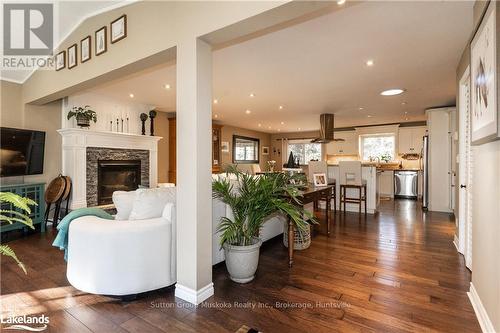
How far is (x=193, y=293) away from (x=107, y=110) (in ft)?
15.3

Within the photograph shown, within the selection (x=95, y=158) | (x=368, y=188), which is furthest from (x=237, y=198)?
(x=368, y=188)

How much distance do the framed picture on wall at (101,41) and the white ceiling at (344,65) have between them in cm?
83

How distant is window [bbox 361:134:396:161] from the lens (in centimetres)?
867

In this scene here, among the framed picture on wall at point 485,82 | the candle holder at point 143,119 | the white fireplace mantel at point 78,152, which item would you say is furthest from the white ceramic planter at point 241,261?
the candle holder at point 143,119

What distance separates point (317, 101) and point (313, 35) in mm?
2922

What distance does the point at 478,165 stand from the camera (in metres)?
2.11

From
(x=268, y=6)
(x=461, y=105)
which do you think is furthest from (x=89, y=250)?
(x=461, y=105)

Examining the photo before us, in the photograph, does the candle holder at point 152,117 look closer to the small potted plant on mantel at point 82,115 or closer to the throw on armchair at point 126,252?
the small potted plant on mantel at point 82,115

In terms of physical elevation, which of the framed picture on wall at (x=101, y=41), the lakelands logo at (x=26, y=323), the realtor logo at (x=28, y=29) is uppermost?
the realtor logo at (x=28, y=29)

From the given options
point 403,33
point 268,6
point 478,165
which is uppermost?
point 403,33

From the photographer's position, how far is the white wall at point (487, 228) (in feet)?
5.33

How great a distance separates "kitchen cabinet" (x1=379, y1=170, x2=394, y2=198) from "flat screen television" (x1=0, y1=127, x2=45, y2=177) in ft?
28.9

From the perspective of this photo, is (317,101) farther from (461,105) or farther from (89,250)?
(89,250)

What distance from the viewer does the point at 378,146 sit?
352 inches
